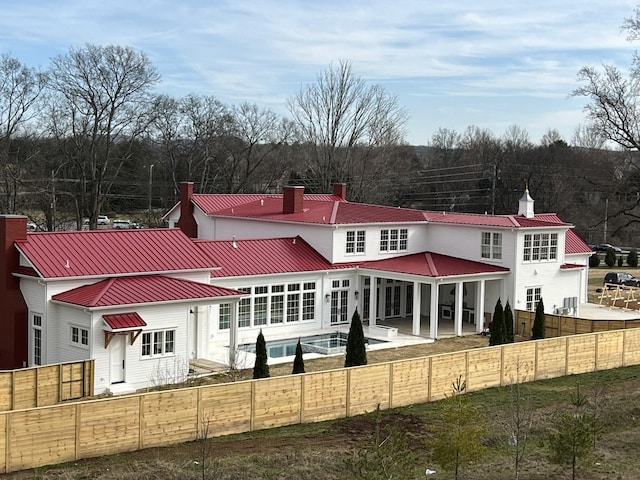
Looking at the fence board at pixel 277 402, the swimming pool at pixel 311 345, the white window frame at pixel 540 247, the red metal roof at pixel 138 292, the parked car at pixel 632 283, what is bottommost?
the swimming pool at pixel 311 345

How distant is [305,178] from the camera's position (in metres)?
80.1

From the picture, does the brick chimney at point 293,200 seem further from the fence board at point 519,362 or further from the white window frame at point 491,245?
the fence board at point 519,362

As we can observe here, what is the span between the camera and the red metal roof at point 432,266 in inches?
1425

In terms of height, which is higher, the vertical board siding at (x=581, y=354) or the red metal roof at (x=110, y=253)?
the red metal roof at (x=110, y=253)

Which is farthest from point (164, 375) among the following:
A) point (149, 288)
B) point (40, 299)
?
point (40, 299)

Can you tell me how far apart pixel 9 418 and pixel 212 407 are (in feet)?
15.9

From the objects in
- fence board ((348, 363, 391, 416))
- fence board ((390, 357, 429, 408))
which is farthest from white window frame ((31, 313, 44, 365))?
fence board ((390, 357, 429, 408))

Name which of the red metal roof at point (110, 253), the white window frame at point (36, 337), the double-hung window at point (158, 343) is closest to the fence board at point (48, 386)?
the double-hung window at point (158, 343)

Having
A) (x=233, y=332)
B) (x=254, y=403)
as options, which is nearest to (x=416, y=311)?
(x=233, y=332)

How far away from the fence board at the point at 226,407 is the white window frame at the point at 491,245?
66.8 feet

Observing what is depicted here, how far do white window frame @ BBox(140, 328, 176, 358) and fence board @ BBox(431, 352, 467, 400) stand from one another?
8.52 metres

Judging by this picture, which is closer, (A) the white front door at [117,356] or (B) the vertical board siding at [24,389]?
(B) the vertical board siding at [24,389]

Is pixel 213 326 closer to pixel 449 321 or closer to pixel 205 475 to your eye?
pixel 449 321

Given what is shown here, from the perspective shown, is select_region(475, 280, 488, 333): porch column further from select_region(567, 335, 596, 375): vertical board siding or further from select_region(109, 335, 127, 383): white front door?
select_region(109, 335, 127, 383): white front door
